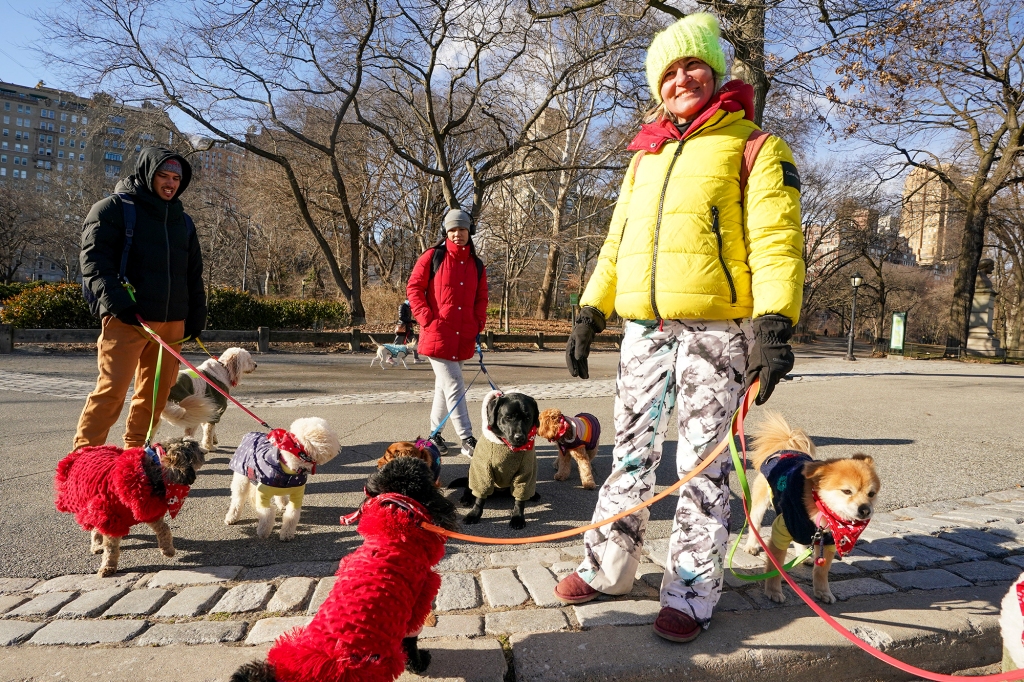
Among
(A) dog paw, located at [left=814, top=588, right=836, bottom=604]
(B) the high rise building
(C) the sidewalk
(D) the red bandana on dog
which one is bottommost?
(C) the sidewalk

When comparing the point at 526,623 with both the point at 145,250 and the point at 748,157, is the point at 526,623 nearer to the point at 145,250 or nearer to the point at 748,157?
the point at 748,157

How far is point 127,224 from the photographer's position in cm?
383

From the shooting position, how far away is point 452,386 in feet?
16.8

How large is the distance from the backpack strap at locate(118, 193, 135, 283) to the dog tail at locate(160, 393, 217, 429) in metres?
1.28

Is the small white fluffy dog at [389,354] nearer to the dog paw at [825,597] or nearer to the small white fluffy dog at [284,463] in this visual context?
the small white fluffy dog at [284,463]

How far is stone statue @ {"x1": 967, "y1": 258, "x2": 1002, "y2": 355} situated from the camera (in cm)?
2281

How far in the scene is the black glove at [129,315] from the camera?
11.9ft

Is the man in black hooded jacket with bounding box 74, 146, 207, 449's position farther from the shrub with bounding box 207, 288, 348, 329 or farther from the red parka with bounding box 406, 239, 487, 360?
the shrub with bounding box 207, 288, 348, 329

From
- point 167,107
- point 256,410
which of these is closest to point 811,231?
point 167,107

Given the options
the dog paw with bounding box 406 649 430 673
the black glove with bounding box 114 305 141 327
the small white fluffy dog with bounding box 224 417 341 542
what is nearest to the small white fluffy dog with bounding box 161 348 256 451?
the black glove with bounding box 114 305 141 327

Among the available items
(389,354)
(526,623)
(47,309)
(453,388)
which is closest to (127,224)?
(453,388)

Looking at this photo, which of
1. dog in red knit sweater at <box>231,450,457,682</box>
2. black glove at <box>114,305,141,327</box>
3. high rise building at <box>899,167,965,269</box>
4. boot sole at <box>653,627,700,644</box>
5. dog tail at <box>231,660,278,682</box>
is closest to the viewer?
dog tail at <box>231,660,278,682</box>

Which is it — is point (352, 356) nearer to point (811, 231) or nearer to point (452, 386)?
point (452, 386)

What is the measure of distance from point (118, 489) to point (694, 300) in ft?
9.32
